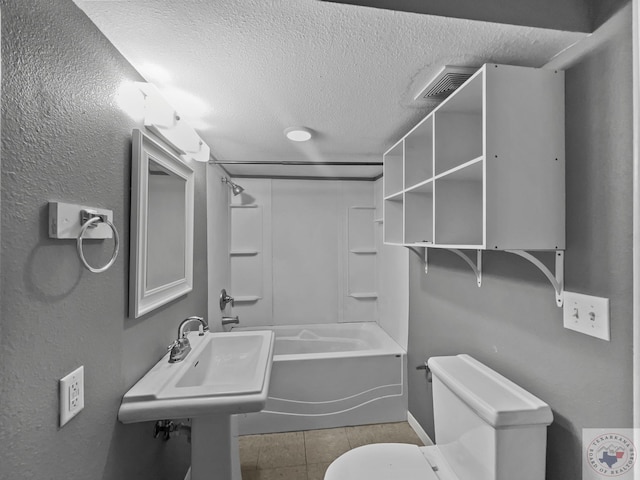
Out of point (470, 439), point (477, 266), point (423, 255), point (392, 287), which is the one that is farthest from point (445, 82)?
point (392, 287)

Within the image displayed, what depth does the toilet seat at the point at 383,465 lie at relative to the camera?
3.81 ft

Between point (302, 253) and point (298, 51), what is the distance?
2336 millimetres

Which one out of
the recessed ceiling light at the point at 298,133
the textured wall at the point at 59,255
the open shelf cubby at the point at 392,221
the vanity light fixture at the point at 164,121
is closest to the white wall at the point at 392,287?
the open shelf cubby at the point at 392,221

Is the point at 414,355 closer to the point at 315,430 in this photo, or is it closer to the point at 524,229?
the point at 315,430

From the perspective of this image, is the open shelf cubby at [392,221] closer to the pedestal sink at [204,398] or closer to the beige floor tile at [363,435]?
the pedestal sink at [204,398]

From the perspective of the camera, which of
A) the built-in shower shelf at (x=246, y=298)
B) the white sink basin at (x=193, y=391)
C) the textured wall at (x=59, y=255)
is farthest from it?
the built-in shower shelf at (x=246, y=298)

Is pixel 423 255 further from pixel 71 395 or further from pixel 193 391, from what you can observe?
pixel 71 395

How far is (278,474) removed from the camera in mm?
1810

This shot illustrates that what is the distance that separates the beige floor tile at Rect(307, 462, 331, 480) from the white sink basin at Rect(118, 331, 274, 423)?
868 millimetres

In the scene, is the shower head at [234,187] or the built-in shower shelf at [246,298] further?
the built-in shower shelf at [246,298]

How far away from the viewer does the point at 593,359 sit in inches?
35.3

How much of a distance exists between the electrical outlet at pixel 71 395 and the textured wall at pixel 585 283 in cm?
158

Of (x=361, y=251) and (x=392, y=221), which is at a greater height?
(x=392, y=221)

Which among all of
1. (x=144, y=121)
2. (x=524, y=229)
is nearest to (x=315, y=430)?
(x=524, y=229)
